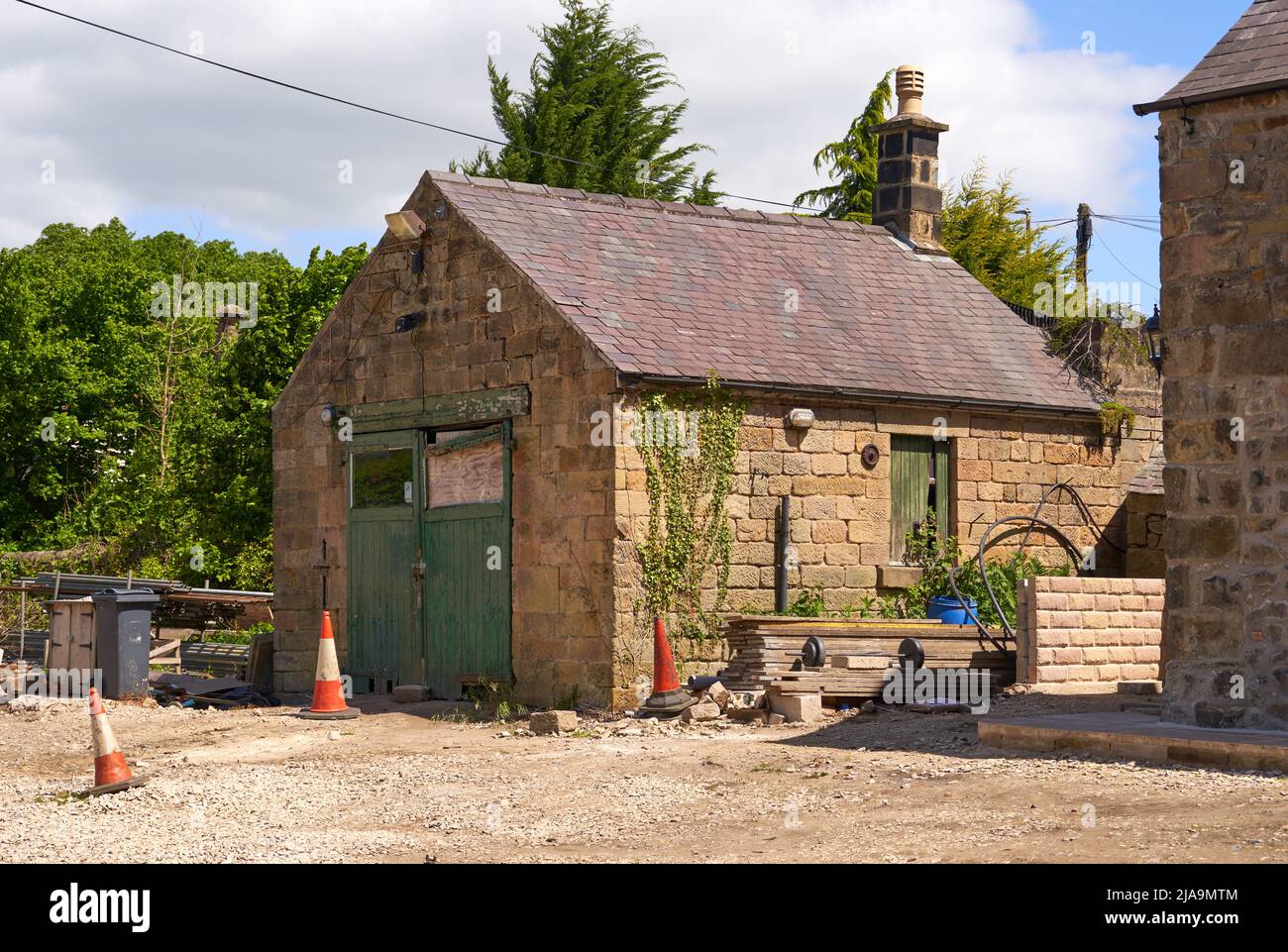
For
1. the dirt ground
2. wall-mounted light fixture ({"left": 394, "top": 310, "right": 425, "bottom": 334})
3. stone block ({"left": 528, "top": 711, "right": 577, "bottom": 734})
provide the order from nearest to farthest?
1. the dirt ground
2. stone block ({"left": 528, "top": 711, "right": 577, "bottom": 734})
3. wall-mounted light fixture ({"left": 394, "top": 310, "right": 425, "bottom": 334})

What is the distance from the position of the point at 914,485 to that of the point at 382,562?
582 centimetres

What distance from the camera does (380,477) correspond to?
703 inches

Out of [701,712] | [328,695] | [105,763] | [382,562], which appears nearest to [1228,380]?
[701,712]

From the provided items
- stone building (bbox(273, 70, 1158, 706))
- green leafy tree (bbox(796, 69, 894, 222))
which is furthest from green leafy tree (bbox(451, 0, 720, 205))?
stone building (bbox(273, 70, 1158, 706))

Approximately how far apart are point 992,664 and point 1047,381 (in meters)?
4.71

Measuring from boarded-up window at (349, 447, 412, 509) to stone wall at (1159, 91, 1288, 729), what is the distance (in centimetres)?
878

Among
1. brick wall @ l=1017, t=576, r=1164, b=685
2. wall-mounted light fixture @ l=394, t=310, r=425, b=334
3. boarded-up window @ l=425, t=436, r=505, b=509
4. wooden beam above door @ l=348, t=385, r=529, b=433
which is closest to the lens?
brick wall @ l=1017, t=576, r=1164, b=685

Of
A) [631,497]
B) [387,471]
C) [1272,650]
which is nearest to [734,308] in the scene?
A: [631,497]

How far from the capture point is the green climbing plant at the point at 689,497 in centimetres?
1541

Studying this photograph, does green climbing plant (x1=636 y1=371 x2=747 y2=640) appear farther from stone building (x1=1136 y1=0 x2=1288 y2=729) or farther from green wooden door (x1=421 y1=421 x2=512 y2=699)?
stone building (x1=1136 y1=0 x2=1288 y2=729)

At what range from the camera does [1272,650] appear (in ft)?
34.8

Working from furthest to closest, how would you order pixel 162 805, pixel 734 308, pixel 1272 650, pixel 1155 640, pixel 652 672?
pixel 734 308
pixel 1155 640
pixel 652 672
pixel 1272 650
pixel 162 805

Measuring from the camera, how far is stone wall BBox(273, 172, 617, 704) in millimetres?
15383
